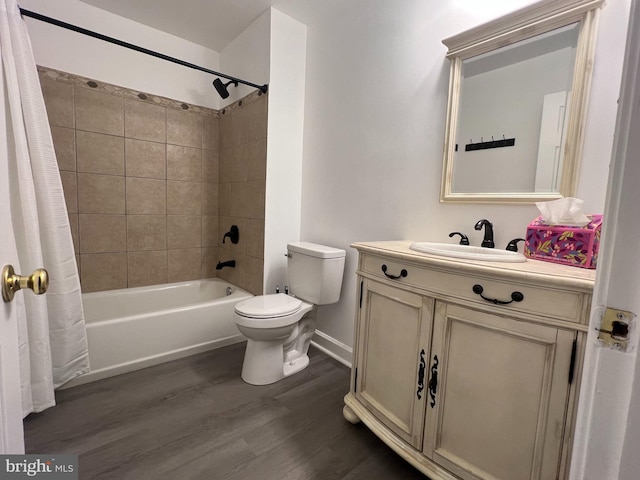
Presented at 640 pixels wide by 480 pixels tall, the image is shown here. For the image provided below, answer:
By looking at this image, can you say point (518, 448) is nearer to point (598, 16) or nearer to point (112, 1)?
point (598, 16)

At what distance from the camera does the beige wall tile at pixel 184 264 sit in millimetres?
2701

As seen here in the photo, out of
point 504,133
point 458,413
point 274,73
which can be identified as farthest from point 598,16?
point 274,73

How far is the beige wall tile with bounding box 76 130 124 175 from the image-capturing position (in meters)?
2.23

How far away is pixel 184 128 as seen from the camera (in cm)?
264

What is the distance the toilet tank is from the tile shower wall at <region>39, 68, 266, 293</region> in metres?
0.41

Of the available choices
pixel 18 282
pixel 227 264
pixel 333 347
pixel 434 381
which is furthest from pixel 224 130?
pixel 434 381

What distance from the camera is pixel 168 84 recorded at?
8.32ft

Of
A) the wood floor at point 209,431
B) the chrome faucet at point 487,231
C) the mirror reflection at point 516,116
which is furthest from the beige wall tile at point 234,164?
the chrome faucet at point 487,231

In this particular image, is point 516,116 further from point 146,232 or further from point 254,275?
point 146,232

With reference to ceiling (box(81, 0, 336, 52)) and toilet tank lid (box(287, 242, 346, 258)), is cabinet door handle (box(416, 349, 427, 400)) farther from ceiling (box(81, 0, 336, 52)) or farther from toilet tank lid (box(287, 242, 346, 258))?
ceiling (box(81, 0, 336, 52))

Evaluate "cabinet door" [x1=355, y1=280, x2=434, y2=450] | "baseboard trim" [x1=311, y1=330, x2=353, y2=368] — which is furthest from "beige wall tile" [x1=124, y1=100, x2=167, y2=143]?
"cabinet door" [x1=355, y1=280, x2=434, y2=450]

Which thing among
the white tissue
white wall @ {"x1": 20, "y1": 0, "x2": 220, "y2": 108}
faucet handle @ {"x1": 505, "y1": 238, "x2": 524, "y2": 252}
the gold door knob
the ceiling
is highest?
the ceiling

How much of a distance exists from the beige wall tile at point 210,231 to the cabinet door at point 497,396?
7.75 ft

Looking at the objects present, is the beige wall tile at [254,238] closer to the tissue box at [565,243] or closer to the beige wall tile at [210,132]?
the beige wall tile at [210,132]
